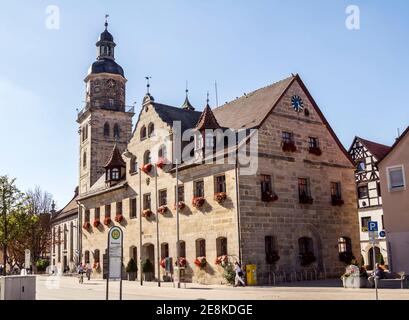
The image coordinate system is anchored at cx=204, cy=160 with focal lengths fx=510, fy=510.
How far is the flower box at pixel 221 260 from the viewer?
29.3 metres

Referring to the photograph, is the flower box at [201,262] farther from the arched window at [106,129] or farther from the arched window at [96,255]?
the arched window at [106,129]

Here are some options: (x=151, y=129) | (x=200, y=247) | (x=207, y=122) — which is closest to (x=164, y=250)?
(x=200, y=247)

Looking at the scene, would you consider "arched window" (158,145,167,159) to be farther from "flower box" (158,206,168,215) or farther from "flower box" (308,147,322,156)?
"flower box" (308,147,322,156)

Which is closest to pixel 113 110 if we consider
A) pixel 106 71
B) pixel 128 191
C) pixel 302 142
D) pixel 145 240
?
pixel 106 71

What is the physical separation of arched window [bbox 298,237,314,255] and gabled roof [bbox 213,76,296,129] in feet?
26.2

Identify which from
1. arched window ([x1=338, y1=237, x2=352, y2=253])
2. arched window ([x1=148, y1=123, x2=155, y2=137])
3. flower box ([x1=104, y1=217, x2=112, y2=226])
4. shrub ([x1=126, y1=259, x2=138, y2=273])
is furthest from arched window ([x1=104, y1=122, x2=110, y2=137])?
arched window ([x1=338, y1=237, x2=352, y2=253])

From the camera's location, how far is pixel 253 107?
3384cm

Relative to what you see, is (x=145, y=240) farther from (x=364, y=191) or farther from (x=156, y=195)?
(x=364, y=191)

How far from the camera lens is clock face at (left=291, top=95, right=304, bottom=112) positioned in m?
33.1

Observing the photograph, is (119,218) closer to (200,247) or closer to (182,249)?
(182,249)

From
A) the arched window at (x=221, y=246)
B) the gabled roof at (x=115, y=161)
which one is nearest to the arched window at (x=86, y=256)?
the gabled roof at (x=115, y=161)

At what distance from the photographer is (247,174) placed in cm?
2967

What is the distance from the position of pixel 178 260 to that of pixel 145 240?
6.93 metres
